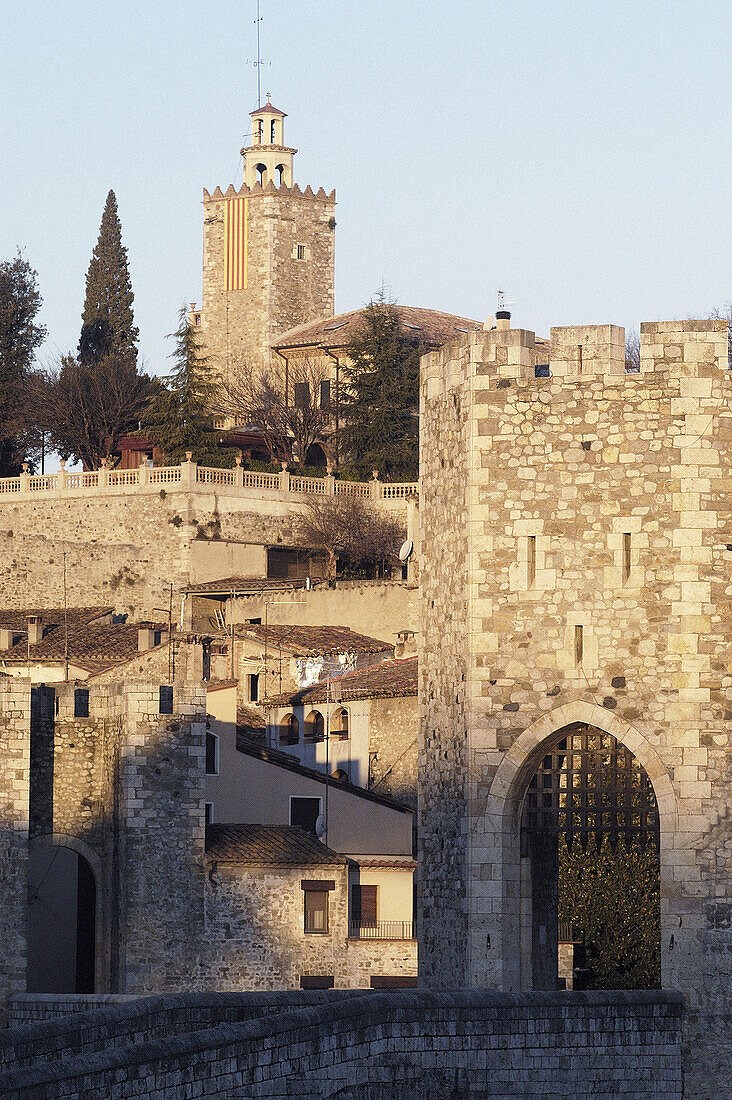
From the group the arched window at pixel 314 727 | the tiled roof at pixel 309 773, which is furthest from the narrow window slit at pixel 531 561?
the arched window at pixel 314 727

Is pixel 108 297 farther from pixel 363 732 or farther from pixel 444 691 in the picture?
pixel 444 691

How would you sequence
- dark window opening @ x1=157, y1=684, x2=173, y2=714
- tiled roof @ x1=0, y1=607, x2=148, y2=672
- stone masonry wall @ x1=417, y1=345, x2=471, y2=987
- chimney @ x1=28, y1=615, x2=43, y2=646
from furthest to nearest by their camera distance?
chimney @ x1=28, y1=615, x2=43, y2=646
tiled roof @ x1=0, y1=607, x2=148, y2=672
dark window opening @ x1=157, y1=684, x2=173, y2=714
stone masonry wall @ x1=417, y1=345, x2=471, y2=987

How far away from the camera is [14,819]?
26.3m

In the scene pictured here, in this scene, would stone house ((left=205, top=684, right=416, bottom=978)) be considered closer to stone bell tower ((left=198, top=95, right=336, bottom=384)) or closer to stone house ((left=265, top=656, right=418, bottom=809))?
stone house ((left=265, top=656, right=418, bottom=809))

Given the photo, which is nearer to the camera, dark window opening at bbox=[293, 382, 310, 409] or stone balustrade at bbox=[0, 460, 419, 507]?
stone balustrade at bbox=[0, 460, 419, 507]

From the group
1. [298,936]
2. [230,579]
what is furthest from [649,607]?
[230,579]

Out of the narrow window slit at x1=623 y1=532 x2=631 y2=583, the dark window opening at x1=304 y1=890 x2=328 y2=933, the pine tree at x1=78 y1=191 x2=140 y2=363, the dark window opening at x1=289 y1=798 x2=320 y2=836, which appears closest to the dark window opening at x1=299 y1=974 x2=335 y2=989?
the dark window opening at x1=304 y1=890 x2=328 y2=933

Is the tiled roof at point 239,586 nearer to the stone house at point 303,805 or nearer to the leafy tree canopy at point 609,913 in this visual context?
the stone house at point 303,805

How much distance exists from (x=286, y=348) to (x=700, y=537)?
194 ft

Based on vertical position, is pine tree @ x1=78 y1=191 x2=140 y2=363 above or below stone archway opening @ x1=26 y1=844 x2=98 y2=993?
above

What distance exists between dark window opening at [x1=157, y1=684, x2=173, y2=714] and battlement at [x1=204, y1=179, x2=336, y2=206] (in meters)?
53.0

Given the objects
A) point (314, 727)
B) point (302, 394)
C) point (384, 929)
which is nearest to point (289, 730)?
point (314, 727)

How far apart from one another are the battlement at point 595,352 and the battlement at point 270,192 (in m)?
62.6

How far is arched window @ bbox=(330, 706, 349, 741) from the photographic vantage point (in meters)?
39.8
